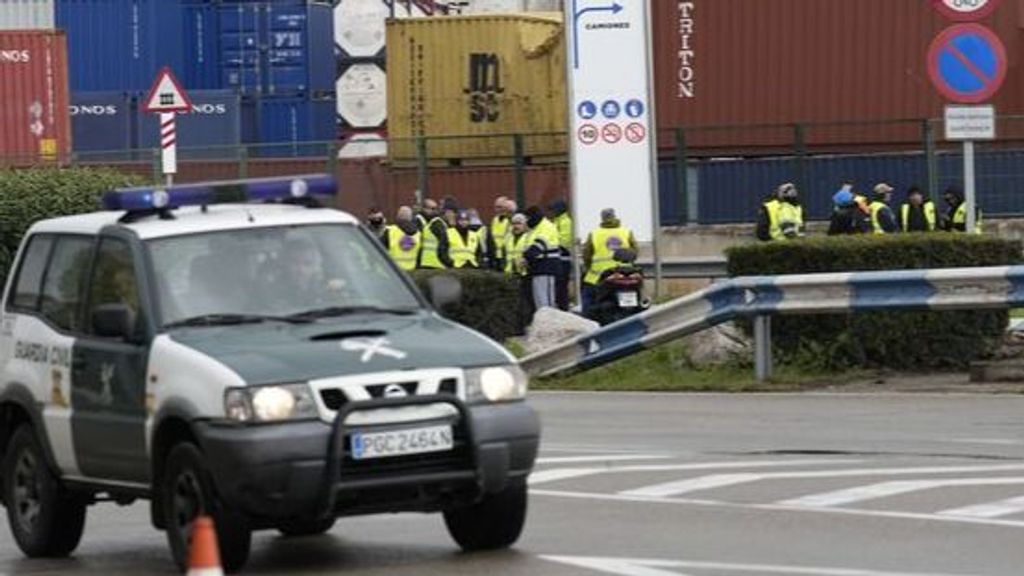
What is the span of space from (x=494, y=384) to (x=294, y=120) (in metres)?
44.3

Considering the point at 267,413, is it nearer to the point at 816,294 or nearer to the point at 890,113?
the point at 816,294

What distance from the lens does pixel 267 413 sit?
1050cm

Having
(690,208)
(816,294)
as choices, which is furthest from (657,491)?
(690,208)

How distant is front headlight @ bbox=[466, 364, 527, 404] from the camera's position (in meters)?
10.9

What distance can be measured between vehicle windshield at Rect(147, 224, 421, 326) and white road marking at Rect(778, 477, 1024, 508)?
2.66 m

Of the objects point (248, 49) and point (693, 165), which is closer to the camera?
point (693, 165)

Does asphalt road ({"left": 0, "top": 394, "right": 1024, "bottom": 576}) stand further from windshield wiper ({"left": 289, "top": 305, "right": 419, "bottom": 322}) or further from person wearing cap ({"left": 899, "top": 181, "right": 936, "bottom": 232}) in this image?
person wearing cap ({"left": 899, "top": 181, "right": 936, "bottom": 232})

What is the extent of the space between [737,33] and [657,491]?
91.6 ft

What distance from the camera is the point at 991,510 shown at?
12.6 meters

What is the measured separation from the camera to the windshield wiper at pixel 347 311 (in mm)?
11492

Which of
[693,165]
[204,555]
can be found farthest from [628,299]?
[204,555]

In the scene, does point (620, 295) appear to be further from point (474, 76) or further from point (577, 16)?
point (474, 76)

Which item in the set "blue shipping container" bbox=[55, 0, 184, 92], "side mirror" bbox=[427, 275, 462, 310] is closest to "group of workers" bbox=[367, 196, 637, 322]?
"side mirror" bbox=[427, 275, 462, 310]

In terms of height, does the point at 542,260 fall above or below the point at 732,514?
above
